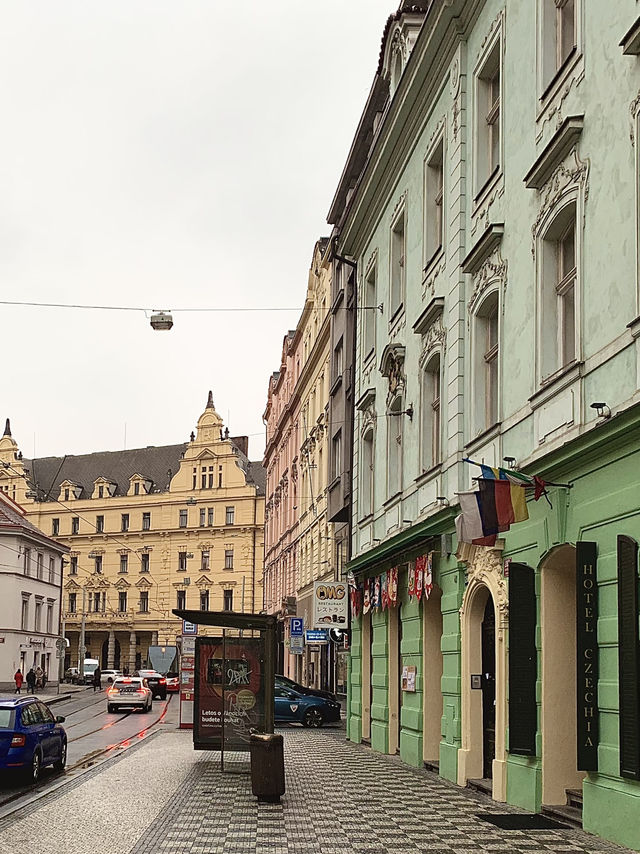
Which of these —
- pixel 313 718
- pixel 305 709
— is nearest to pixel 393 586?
pixel 305 709

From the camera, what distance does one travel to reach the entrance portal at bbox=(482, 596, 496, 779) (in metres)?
19.4

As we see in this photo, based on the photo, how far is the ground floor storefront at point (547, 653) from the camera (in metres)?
13.0

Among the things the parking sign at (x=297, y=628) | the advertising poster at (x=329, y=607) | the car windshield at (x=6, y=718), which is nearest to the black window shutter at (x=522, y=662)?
the car windshield at (x=6, y=718)

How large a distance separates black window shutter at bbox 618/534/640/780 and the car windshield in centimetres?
1154

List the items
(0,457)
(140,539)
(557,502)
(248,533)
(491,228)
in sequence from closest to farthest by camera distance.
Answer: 1. (557,502)
2. (491,228)
3. (248,533)
4. (140,539)
5. (0,457)

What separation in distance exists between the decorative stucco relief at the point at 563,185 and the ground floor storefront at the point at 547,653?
10.4 ft

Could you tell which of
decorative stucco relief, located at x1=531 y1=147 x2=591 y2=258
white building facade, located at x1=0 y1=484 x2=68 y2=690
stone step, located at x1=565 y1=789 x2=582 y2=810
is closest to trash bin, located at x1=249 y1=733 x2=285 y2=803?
stone step, located at x1=565 y1=789 x2=582 y2=810

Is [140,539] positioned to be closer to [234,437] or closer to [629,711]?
[234,437]

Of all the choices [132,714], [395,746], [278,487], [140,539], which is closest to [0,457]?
[140,539]

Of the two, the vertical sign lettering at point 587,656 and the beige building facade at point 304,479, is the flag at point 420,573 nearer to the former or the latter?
the vertical sign lettering at point 587,656

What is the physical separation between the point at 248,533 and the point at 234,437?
31.1ft

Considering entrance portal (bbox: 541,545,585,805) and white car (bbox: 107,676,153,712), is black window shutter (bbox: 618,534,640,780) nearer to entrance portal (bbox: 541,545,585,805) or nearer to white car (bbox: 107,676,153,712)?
entrance portal (bbox: 541,545,585,805)

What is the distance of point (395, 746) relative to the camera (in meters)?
26.6

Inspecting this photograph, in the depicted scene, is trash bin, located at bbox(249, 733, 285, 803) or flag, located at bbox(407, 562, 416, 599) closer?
trash bin, located at bbox(249, 733, 285, 803)
